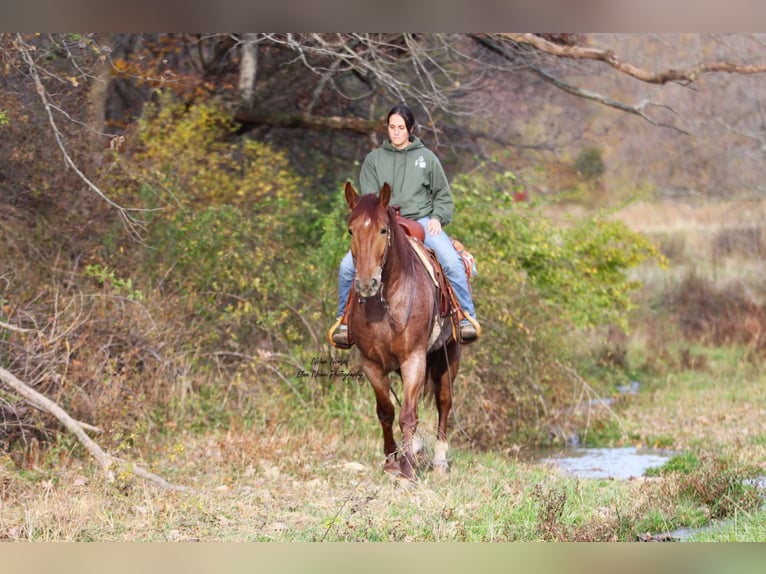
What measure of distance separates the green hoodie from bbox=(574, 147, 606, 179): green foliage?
910 inches

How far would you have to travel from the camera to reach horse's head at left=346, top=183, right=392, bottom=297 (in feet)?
28.1

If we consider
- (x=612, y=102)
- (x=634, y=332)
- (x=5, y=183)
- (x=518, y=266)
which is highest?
(x=612, y=102)

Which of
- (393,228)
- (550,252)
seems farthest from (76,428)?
(550,252)

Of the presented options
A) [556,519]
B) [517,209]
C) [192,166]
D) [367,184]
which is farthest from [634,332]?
[556,519]

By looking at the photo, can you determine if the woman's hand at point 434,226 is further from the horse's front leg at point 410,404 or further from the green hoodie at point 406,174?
the horse's front leg at point 410,404

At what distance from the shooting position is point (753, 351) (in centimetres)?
1844

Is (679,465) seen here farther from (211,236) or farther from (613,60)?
(211,236)

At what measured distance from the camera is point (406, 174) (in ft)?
32.0

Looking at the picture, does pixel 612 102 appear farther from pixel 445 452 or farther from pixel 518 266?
pixel 445 452

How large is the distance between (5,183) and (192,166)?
2821 millimetres

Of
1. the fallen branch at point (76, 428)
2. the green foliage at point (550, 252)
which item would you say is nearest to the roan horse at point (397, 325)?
the fallen branch at point (76, 428)

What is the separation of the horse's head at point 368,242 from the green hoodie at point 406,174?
0.98m

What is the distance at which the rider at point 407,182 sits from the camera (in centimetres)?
967
